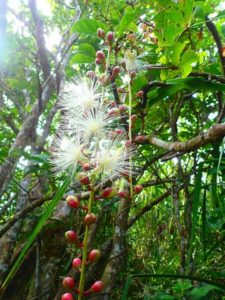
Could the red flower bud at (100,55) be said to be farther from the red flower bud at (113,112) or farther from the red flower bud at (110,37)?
the red flower bud at (113,112)

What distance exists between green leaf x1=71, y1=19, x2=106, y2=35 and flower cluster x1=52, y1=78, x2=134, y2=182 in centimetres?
37

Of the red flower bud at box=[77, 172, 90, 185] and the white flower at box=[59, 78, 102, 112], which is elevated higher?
the white flower at box=[59, 78, 102, 112]

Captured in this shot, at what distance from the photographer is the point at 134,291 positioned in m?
2.39

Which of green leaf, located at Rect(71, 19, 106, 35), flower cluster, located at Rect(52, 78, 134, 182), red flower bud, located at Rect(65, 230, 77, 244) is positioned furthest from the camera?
green leaf, located at Rect(71, 19, 106, 35)

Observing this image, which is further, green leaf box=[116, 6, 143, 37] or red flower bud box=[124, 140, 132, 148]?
green leaf box=[116, 6, 143, 37]

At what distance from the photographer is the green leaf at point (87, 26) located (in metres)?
1.40

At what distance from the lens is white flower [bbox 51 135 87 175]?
3.01ft

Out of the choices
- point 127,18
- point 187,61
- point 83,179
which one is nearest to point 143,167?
point 187,61

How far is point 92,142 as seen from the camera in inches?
40.9

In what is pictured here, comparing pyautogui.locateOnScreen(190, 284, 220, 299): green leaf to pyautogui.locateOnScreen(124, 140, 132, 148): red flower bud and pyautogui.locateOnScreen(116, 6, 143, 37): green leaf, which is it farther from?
pyautogui.locateOnScreen(116, 6, 143, 37): green leaf

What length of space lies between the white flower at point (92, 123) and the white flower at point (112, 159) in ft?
0.12

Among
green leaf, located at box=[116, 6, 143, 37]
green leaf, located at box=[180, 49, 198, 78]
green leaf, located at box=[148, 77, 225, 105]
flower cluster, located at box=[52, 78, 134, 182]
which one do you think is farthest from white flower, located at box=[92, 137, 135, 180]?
green leaf, located at box=[116, 6, 143, 37]

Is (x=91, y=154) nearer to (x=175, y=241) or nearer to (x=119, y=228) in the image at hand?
(x=119, y=228)

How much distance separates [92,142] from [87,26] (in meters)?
0.58
